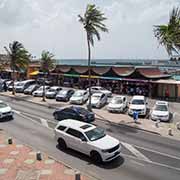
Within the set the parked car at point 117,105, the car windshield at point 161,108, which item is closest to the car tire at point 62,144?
the parked car at point 117,105

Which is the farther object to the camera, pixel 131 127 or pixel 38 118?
pixel 38 118

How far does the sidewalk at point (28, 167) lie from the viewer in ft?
42.9

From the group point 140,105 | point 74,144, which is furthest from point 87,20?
point 74,144

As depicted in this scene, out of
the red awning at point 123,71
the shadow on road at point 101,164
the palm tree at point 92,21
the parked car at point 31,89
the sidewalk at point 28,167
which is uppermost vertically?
the palm tree at point 92,21

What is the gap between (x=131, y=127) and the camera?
23641 mm

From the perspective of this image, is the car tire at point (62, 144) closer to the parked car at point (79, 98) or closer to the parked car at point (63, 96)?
the parked car at point (79, 98)

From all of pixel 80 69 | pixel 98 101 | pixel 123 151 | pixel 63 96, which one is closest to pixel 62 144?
pixel 123 151

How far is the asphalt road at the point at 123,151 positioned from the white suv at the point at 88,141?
490 mm

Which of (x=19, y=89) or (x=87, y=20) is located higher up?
(x=87, y=20)

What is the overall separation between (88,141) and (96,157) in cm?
101

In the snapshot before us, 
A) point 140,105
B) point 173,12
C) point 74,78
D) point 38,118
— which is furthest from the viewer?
point 74,78

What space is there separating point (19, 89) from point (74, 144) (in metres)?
32.4

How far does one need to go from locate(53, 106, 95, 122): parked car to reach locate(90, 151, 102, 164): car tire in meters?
8.58

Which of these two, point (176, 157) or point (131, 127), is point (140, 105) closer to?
point (131, 127)
